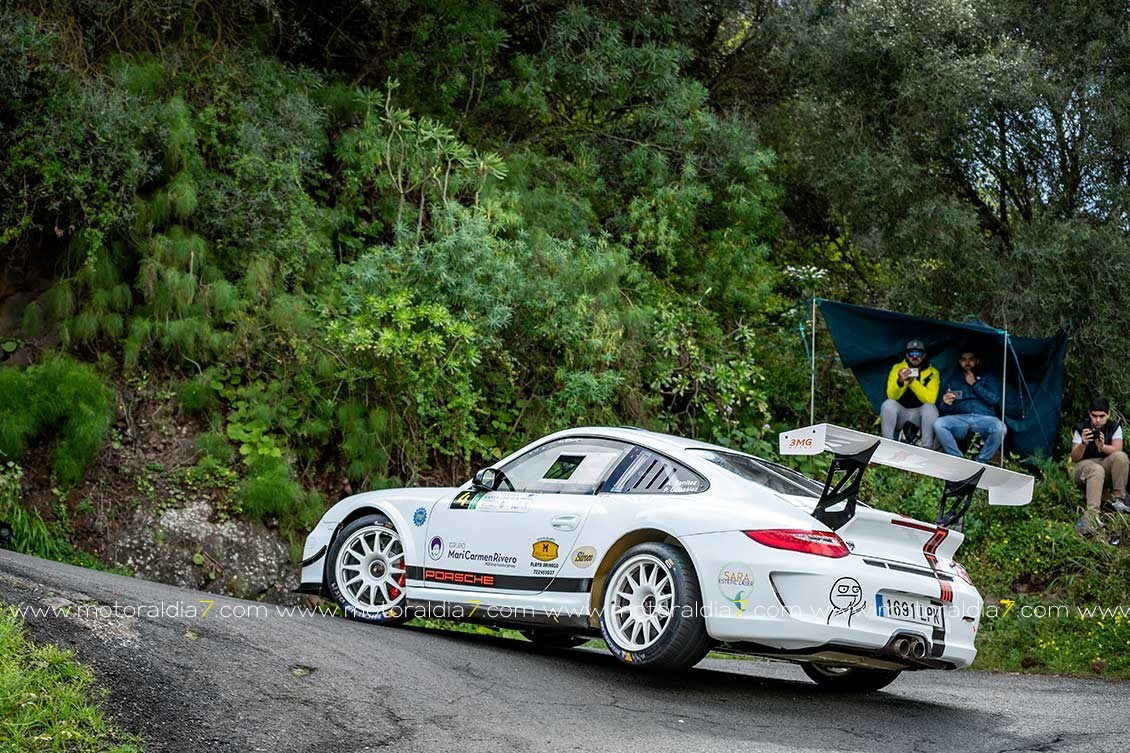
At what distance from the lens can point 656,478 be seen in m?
7.38

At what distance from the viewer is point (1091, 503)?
39.7 ft

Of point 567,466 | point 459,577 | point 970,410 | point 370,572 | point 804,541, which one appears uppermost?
point 970,410

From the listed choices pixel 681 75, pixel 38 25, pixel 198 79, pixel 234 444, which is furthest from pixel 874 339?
pixel 38 25

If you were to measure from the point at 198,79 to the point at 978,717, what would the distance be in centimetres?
1124

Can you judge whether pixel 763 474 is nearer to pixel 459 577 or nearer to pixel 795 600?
pixel 795 600

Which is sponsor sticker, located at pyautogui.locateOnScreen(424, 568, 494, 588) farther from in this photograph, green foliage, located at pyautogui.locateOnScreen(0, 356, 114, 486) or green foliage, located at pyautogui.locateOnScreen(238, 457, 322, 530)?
green foliage, located at pyautogui.locateOnScreen(0, 356, 114, 486)

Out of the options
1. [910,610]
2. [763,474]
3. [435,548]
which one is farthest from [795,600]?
[435,548]

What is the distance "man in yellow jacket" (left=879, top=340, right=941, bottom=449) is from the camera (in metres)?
13.7

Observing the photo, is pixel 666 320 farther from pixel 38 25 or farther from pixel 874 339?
pixel 38 25

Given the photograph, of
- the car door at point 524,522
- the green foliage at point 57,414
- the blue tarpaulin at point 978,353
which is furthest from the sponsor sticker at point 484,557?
the blue tarpaulin at point 978,353

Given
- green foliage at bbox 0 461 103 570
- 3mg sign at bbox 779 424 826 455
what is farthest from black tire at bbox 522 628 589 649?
green foliage at bbox 0 461 103 570

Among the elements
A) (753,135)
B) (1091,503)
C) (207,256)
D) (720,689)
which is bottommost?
(720,689)

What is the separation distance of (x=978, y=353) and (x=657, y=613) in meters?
8.72

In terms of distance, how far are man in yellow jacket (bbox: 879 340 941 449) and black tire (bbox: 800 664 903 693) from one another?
6279mm
